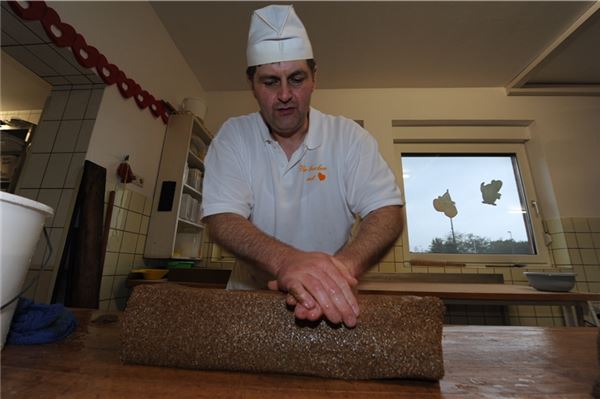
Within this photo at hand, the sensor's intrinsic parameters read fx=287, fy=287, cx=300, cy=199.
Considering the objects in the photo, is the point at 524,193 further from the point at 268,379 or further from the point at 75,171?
the point at 75,171

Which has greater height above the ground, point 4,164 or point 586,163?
point 586,163

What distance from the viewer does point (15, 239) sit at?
1.59 feet

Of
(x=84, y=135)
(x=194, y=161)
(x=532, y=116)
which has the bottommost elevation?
(x=84, y=135)

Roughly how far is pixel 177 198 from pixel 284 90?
1447mm

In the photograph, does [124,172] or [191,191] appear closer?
[124,172]

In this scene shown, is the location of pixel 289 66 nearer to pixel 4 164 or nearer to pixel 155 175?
pixel 155 175

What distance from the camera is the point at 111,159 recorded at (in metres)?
1.67

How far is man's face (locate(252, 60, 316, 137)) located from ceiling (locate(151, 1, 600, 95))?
1.35m

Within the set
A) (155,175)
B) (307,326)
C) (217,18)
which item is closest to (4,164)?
(155,175)

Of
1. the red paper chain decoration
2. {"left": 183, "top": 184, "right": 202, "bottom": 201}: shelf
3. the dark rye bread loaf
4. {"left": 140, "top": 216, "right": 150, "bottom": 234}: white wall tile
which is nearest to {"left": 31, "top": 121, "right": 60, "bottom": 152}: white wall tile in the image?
the red paper chain decoration

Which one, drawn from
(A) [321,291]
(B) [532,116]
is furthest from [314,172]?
(B) [532,116]

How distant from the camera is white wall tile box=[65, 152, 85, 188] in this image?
1479 mm

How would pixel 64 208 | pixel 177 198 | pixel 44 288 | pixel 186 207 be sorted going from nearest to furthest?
1. pixel 44 288
2. pixel 64 208
3. pixel 177 198
4. pixel 186 207

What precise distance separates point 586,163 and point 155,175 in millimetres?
3623
